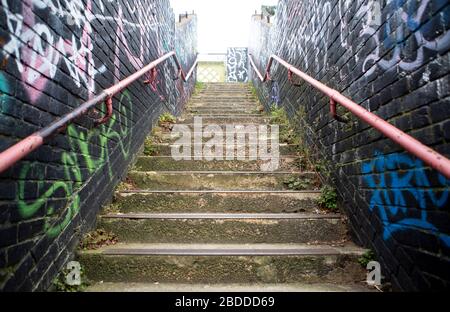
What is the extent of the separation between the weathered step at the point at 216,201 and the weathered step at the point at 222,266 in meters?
0.62

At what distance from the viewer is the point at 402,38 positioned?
68.9 inches

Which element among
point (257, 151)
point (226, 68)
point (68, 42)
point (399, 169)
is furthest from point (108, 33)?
point (226, 68)

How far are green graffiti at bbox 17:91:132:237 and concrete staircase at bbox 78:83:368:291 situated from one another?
34cm

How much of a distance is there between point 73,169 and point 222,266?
1253 mm

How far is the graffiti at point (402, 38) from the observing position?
4.98ft

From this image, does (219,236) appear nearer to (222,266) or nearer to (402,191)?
(222,266)

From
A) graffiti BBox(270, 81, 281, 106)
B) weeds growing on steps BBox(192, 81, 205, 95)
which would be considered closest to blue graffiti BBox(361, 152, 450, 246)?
graffiti BBox(270, 81, 281, 106)

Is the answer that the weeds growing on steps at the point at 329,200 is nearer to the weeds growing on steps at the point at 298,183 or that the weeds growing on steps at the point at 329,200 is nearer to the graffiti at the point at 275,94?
the weeds growing on steps at the point at 298,183

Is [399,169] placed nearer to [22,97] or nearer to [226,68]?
[22,97]

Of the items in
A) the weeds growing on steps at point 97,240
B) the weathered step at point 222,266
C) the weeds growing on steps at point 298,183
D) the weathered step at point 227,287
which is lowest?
the weathered step at point 227,287

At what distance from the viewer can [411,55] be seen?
5.47ft

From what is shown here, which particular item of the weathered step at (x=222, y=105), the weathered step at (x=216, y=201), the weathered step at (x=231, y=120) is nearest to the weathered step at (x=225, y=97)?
the weathered step at (x=222, y=105)

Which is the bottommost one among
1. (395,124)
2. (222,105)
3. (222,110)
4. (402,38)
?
(395,124)

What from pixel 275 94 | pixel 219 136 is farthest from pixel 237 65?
pixel 219 136
